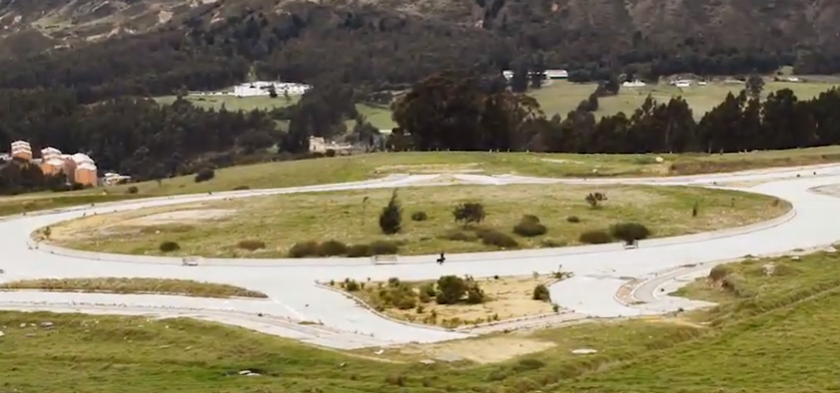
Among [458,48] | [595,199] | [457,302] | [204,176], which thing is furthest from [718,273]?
[458,48]

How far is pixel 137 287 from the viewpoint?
35938mm

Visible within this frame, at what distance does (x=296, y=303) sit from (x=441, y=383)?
1181 centimetres

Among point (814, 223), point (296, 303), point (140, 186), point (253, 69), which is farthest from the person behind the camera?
point (253, 69)

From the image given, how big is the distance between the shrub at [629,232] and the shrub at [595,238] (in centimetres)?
52

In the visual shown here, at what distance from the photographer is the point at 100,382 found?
22.2 meters

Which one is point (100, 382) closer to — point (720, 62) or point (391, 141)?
point (391, 141)

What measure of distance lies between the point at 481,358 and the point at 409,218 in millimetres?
25970

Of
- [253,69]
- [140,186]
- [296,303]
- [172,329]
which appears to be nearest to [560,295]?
[296,303]

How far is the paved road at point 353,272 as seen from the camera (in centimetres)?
2954

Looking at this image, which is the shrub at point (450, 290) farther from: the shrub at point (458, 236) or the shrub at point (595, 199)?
the shrub at point (595, 199)

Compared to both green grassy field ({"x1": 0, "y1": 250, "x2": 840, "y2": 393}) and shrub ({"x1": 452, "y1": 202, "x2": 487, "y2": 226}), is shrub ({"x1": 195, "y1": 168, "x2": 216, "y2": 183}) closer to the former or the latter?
shrub ({"x1": 452, "y1": 202, "x2": 487, "y2": 226})

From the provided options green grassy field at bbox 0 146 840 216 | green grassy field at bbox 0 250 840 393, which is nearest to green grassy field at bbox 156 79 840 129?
green grassy field at bbox 0 146 840 216

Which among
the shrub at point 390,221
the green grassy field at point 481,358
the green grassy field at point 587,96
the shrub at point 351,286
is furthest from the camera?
the green grassy field at point 587,96

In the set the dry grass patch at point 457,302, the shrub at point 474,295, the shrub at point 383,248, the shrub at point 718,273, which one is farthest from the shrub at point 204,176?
the shrub at point 718,273
